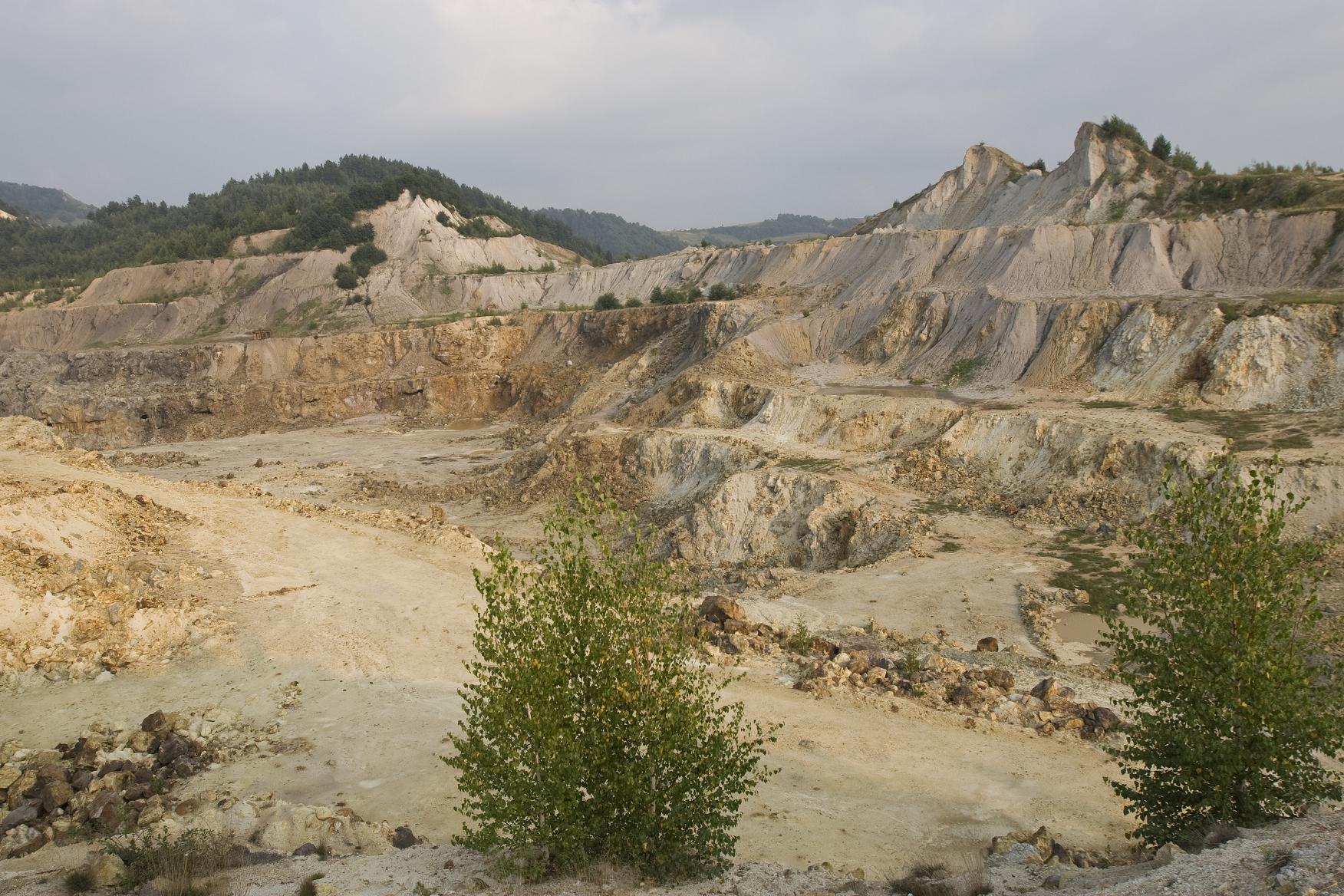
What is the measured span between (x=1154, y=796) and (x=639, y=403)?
30.6 metres

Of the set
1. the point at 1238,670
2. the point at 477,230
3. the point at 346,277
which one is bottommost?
the point at 1238,670

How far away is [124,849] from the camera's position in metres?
8.01

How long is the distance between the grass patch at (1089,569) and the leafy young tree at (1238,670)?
371 inches

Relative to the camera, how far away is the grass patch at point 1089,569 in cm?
1730

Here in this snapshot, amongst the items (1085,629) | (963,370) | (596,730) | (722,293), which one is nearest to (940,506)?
(1085,629)

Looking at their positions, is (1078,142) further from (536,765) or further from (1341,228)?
(536,765)

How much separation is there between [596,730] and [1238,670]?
18.4ft

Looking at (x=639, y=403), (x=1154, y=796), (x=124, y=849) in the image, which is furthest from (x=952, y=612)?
(x=639, y=403)

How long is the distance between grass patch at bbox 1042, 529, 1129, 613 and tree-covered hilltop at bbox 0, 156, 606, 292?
221ft

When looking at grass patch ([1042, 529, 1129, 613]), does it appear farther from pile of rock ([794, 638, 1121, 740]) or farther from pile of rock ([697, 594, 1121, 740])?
pile of rock ([794, 638, 1121, 740])

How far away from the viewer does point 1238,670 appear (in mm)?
7234

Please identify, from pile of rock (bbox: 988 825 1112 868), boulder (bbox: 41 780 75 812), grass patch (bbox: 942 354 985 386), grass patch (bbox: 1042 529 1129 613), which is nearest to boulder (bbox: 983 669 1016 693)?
grass patch (bbox: 1042 529 1129 613)

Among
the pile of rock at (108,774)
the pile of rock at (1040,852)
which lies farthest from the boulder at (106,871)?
the pile of rock at (1040,852)

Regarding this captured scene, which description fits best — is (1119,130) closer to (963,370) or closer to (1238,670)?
(963,370)
